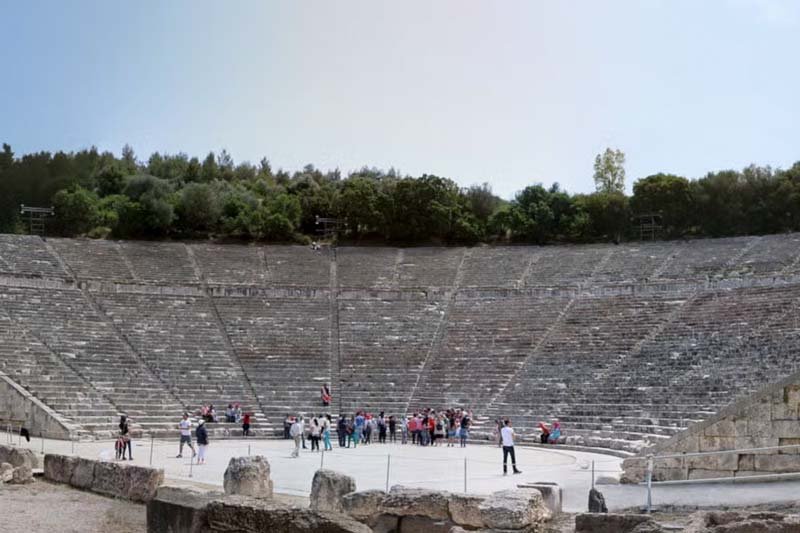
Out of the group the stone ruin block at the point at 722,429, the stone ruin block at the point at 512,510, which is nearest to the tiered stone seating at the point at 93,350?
the stone ruin block at the point at 722,429

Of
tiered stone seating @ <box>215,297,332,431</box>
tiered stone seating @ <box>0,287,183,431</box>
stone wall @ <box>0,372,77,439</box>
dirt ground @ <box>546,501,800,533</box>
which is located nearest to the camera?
dirt ground @ <box>546,501,800,533</box>

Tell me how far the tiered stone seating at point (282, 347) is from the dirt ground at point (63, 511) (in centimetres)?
1488

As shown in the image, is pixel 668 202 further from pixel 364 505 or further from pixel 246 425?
pixel 364 505

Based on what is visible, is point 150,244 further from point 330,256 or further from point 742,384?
point 742,384

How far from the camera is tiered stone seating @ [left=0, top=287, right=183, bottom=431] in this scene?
26609 mm

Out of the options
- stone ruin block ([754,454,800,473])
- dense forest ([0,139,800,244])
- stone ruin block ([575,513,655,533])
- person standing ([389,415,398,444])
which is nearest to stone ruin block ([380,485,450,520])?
stone ruin block ([575,513,655,533])

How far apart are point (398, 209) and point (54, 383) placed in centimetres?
2336

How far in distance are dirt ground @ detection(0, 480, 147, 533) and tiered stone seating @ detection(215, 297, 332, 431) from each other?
48.8 feet

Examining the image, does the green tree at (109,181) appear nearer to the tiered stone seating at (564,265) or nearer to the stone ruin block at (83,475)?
the tiered stone seating at (564,265)

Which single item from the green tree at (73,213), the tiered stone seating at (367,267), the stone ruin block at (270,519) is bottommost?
the stone ruin block at (270,519)

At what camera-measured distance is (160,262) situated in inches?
1518

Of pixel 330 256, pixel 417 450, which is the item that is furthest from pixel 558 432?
pixel 330 256

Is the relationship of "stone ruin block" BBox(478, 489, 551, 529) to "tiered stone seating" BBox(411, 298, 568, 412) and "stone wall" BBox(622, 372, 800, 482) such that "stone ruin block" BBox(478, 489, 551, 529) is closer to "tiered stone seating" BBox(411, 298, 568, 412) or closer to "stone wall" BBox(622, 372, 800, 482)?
"stone wall" BBox(622, 372, 800, 482)

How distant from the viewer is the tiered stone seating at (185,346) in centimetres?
2831
